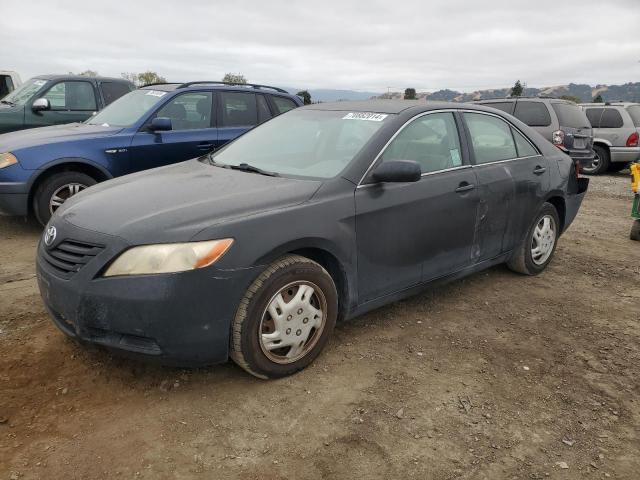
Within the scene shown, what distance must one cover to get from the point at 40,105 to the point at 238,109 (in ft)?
10.4

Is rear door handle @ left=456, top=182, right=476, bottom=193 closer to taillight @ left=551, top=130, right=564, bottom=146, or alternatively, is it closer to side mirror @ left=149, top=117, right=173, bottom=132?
side mirror @ left=149, top=117, right=173, bottom=132

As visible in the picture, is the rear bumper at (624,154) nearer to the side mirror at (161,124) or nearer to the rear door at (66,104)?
the side mirror at (161,124)

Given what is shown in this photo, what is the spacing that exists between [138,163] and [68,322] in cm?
370

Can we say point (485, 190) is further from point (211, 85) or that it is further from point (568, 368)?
point (211, 85)

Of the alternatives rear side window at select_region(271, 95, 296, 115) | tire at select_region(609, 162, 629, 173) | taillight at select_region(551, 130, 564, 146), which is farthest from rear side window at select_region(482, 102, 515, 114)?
rear side window at select_region(271, 95, 296, 115)

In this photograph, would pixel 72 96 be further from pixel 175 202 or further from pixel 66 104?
pixel 175 202

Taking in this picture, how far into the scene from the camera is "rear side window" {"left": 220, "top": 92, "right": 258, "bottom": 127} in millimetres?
6844

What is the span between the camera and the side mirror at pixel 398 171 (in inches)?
125

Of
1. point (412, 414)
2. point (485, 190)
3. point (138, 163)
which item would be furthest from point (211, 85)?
point (412, 414)

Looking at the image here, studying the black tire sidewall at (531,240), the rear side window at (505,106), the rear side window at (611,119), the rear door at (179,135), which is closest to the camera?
the black tire sidewall at (531,240)

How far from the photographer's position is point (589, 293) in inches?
179

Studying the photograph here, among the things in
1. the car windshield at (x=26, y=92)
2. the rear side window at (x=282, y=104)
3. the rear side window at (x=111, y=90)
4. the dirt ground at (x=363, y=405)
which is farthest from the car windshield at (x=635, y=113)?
the car windshield at (x=26, y=92)

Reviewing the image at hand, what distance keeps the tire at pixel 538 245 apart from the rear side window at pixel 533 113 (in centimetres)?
631

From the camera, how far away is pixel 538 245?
15.8 feet
